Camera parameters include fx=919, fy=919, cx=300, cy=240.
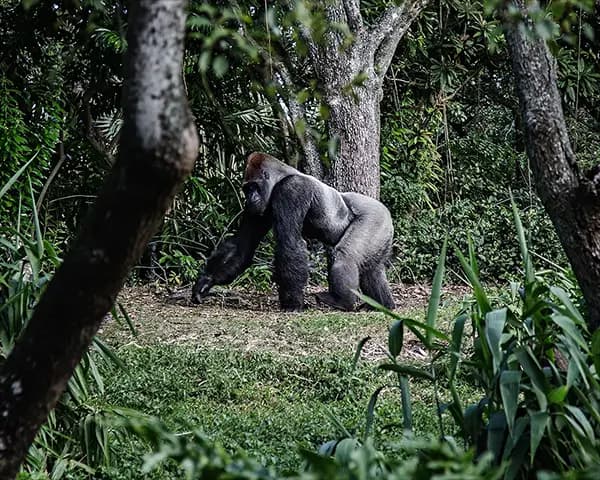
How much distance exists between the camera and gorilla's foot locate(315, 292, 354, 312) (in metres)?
7.14

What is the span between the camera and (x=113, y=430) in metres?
3.48

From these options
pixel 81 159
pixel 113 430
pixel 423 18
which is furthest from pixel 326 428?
pixel 423 18

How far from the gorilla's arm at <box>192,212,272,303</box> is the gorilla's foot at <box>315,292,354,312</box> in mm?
711

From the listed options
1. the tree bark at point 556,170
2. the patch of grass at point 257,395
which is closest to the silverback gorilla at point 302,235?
the patch of grass at point 257,395

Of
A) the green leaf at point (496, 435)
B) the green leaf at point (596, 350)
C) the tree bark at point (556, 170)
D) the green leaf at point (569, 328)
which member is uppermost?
the tree bark at point (556, 170)

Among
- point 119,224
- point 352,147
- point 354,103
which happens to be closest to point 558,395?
point 119,224

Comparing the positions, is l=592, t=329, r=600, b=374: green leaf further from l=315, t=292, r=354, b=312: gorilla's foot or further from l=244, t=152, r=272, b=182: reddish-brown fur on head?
l=244, t=152, r=272, b=182: reddish-brown fur on head

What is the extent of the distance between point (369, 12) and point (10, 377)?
887 centimetres

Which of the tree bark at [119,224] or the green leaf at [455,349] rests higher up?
the tree bark at [119,224]

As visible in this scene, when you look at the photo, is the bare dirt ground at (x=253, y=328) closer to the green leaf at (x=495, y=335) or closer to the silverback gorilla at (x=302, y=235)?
the silverback gorilla at (x=302, y=235)

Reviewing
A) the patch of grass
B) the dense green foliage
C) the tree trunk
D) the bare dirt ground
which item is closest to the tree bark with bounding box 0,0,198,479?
the patch of grass

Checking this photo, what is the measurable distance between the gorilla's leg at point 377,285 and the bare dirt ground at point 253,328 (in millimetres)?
185

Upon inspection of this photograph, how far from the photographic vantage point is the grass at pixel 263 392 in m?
3.77

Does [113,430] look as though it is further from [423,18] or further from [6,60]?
[423,18]
